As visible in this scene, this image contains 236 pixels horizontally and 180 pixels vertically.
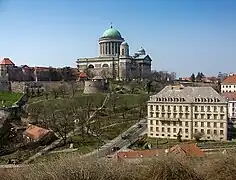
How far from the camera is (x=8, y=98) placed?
55.3 metres

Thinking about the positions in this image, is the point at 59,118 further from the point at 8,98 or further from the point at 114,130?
the point at 8,98

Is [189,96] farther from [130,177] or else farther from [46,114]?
[130,177]

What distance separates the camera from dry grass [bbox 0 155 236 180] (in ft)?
43.1

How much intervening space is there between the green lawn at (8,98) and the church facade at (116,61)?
22275 mm

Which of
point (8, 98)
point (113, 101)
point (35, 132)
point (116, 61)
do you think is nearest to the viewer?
point (35, 132)

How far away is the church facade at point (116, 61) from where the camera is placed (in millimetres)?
80750

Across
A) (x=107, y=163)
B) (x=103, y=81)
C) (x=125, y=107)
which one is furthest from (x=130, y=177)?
(x=103, y=81)

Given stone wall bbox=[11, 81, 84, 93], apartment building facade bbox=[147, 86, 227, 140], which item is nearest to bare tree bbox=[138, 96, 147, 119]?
apartment building facade bbox=[147, 86, 227, 140]

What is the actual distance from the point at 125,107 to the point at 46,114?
10.4 meters

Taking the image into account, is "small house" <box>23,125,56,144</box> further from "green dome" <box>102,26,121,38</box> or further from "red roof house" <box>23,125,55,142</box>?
"green dome" <box>102,26,121,38</box>

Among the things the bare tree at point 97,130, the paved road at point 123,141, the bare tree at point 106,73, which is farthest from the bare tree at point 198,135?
the bare tree at point 106,73

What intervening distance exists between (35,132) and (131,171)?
78.9 ft

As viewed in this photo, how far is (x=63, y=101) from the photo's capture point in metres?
49.8

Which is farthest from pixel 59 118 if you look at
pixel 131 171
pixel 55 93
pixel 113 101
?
pixel 131 171
